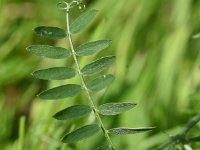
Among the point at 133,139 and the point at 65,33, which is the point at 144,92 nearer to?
the point at 133,139

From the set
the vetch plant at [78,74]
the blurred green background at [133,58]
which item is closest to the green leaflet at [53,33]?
the vetch plant at [78,74]

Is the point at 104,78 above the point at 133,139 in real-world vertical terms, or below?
above

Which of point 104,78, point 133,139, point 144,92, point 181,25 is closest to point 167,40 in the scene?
point 181,25

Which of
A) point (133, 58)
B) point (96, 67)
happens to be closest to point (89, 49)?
point (96, 67)

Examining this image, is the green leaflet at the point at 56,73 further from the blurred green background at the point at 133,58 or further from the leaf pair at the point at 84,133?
the blurred green background at the point at 133,58

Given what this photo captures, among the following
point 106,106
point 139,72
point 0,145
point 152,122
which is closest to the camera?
point 106,106

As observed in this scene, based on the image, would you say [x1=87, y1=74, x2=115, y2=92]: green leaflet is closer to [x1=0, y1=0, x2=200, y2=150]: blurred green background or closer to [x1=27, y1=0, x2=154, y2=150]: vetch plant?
[x1=27, y1=0, x2=154, y2=150]: vetch plant

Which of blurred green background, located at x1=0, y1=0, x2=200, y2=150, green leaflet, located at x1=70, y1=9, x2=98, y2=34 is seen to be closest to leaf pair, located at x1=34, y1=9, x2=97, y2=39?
green leaflet, located at x1=70, y1=9, x2=98, y2=34
